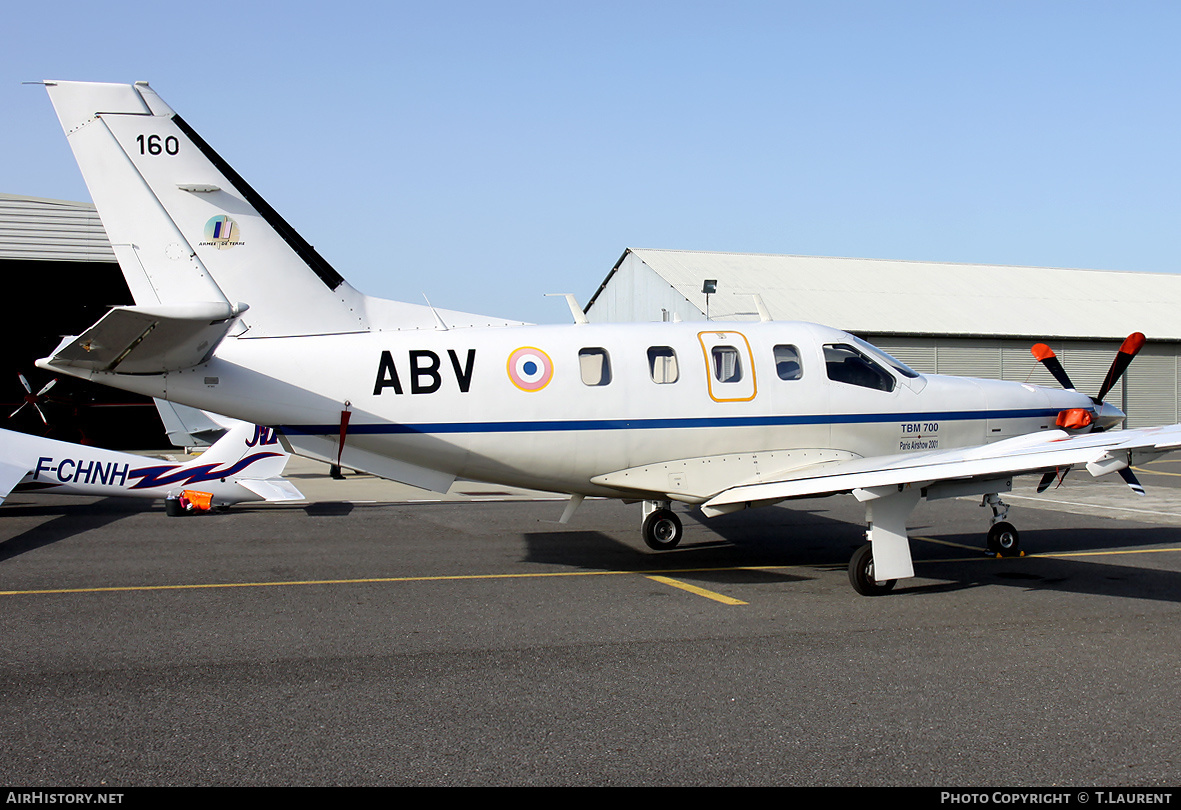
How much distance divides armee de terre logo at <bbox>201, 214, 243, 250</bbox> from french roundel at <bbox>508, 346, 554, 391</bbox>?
3522mm

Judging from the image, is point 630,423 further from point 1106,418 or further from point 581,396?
point 1106,418

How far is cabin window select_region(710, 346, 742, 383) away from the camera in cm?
1070

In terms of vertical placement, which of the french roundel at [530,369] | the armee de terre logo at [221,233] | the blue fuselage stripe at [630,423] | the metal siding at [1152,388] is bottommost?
the metal siding at [1152,388]

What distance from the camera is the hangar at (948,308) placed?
1517 inches

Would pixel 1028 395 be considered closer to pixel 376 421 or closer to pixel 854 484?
pixel 854 484

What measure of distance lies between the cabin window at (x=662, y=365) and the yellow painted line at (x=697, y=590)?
7.40 ft

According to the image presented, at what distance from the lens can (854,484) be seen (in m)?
9.22

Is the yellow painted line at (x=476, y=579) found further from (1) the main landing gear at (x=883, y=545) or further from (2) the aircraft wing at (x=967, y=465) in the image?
(1) the main landing gear at (x=883, y=545)

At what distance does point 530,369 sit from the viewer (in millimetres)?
10297

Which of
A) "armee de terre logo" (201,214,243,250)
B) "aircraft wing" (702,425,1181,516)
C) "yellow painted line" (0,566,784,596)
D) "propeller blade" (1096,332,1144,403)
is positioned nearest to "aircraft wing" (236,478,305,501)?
"yellow painted line" (0,566,784,596)

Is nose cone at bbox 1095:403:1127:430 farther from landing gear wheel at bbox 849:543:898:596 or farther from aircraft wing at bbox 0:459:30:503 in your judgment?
aircraft wing at bbox 0:459:30:503

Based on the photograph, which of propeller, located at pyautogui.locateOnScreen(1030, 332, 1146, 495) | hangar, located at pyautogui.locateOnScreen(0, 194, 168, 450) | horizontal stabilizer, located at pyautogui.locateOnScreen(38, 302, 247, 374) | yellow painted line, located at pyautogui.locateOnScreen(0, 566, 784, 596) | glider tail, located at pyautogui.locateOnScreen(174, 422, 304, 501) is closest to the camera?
horizontal stabilizer, located at pyautogui.locateOnScreen(38, 302, 247, 374)

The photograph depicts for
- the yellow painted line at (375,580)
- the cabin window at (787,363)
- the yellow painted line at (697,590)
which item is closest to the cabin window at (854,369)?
the cabin window at (787,363)
